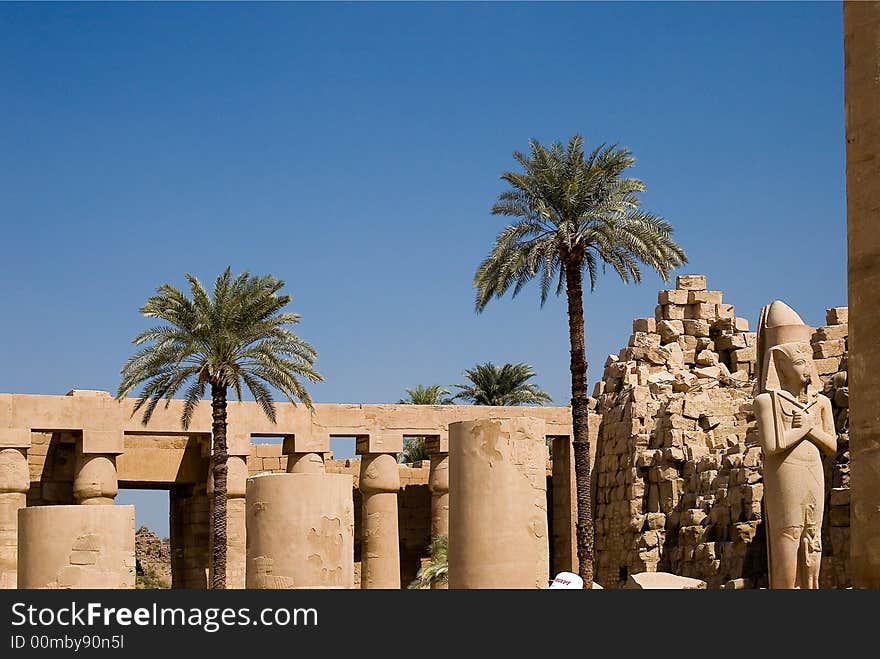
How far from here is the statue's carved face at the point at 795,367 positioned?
1298 centimetres

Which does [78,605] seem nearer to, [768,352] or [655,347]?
[768,352]

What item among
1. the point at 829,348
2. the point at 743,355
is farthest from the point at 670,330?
the point at 829,348

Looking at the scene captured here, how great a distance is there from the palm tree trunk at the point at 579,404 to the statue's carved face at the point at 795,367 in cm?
1259

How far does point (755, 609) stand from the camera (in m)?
7.36

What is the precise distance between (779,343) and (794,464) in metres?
1.23

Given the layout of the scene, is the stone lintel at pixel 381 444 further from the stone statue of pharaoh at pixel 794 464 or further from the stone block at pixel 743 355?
the stone statue of pharaoh at pixel 794 464

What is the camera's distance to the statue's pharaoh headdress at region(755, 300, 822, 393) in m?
13.1

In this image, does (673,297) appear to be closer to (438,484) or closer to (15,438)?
(438,484)

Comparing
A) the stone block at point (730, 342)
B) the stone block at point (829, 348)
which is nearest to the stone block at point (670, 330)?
the stone block at point (730, 342)

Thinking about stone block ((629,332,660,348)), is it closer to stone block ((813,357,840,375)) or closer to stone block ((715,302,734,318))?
stone block ((715,302,734,318))

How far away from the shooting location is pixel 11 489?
82.0 ft

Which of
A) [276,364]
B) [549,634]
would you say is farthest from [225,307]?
[549,634]

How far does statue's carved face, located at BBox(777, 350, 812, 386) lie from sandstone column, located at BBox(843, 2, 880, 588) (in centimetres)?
580

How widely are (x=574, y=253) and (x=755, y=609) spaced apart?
1890cm
